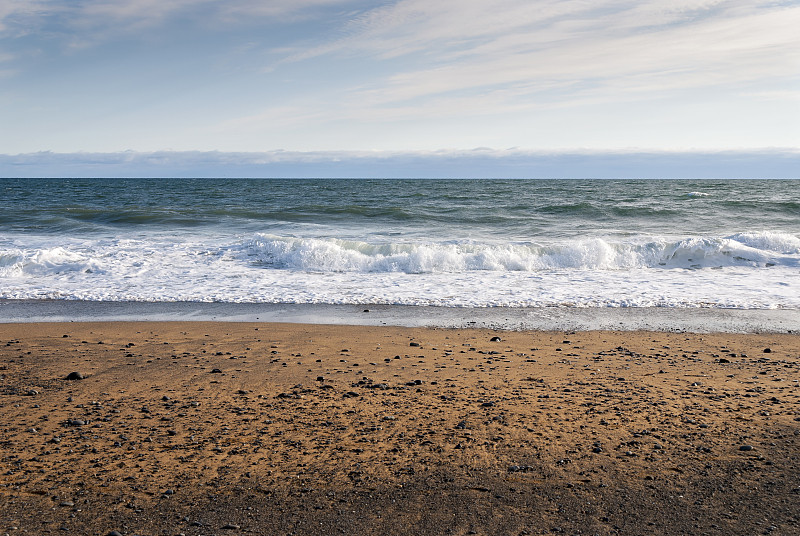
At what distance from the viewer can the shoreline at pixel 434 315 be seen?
773 centimetres

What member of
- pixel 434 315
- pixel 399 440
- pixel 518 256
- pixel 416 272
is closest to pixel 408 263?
pixel 416 272

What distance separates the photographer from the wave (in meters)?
12.8

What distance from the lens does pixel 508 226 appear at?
70.9 feet

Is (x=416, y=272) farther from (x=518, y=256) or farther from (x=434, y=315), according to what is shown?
(x=434, y=315)

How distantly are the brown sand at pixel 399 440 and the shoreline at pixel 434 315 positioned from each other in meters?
1.32

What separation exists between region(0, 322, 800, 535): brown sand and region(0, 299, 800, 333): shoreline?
A: 4.32 ft

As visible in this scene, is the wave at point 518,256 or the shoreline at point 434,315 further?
the wave at point 518,256

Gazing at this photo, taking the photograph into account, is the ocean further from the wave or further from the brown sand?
the brown sand

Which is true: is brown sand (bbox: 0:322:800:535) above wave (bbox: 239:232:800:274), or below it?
below

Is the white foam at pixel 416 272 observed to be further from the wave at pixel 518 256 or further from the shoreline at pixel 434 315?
the shoreline at pixel 434 315

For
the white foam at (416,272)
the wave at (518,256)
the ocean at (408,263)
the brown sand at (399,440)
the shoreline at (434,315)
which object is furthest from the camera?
the wave at (518,256)

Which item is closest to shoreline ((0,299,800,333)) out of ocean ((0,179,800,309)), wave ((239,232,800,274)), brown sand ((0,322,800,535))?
ocean ((0,179,800,309))

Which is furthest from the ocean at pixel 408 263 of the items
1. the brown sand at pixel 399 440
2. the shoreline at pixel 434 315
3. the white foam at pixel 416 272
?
the brown sand at pixel 399 440

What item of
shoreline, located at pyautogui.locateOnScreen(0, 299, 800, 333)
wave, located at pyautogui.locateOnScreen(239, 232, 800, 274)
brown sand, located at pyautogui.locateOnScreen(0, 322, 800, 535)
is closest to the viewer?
brown sand, located at pyautogui.locateOnScreen(0, 322, 800, 535)
